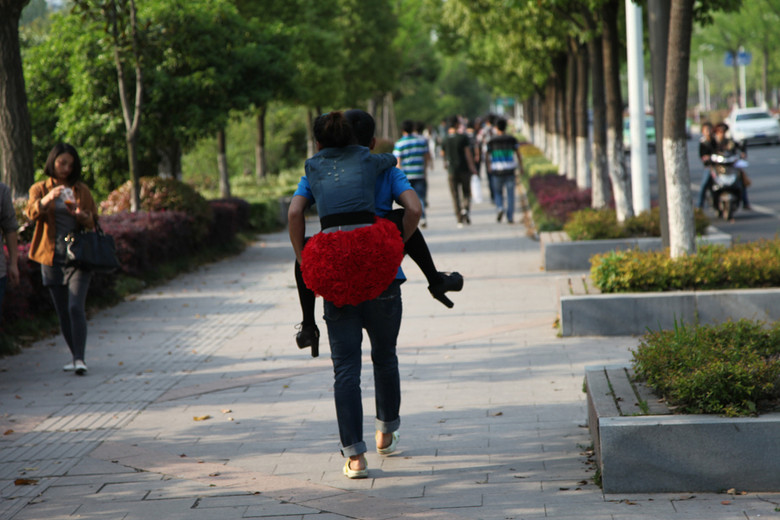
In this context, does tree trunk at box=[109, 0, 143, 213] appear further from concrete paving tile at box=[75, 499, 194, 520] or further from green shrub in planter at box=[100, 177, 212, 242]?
concrete paving tile at box=[75, 499, 194, 520]

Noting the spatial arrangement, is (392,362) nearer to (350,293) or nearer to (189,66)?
(350,293)

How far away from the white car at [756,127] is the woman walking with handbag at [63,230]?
122ft

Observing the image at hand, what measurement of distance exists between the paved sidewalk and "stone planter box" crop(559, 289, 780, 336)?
169mm

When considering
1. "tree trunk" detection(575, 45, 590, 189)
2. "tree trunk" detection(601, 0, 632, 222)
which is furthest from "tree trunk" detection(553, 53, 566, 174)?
"tree trunk" detection(601, 0, 632, 222)

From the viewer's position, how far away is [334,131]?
4.95 m

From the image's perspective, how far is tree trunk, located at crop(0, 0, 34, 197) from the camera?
38.9ft

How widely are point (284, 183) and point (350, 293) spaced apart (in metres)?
25.5

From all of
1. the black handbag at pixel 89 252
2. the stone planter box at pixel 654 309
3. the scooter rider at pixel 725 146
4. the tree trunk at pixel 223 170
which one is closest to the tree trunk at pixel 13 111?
the black handbag at pixel 89 252

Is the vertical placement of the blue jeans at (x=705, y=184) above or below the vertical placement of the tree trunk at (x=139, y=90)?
below

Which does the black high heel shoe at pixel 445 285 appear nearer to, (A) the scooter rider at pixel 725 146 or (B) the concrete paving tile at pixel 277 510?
(B) the concrete paving tile at pixel 277 510

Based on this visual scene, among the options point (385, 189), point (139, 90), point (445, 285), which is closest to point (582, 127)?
point (139, 90)

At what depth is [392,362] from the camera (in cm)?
522

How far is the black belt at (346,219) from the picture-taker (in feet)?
16.1

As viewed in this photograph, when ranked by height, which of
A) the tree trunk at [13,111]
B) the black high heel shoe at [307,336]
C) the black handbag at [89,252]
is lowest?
the black high heel shoe at [307,336]
